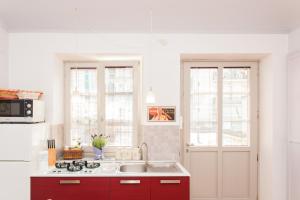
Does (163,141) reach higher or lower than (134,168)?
higher

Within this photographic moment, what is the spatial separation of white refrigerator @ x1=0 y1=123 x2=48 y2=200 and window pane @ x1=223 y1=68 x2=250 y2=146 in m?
2.83

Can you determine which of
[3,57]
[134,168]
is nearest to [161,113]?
[134,168]

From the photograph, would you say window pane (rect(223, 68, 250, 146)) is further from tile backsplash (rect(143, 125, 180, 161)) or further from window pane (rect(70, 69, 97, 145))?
window pane (rect(70, 69, 97, 145))

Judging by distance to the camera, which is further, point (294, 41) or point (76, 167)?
point (294, 41)

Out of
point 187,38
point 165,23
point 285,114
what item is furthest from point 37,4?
point 285,114

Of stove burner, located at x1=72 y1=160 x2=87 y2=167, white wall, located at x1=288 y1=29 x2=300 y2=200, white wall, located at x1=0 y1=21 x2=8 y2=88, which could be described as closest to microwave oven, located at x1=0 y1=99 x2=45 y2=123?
white wall, located at x1=0 y1=21 x2=8 y2=88

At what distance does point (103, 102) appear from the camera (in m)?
4.50

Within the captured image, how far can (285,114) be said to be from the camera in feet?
13.2

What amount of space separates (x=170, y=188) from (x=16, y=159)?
1.72m

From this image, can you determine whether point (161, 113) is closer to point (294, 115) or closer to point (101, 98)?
point (101, 98)

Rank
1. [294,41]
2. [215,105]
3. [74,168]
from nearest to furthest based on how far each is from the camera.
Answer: [74,168] < [294,41] < [215,105]

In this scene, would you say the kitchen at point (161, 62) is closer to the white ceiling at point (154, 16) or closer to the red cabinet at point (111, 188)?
the white ceiling at point (154, 16)

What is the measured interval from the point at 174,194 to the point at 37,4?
8.21 ft

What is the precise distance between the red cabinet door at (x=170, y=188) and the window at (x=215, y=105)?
4.46 feet
